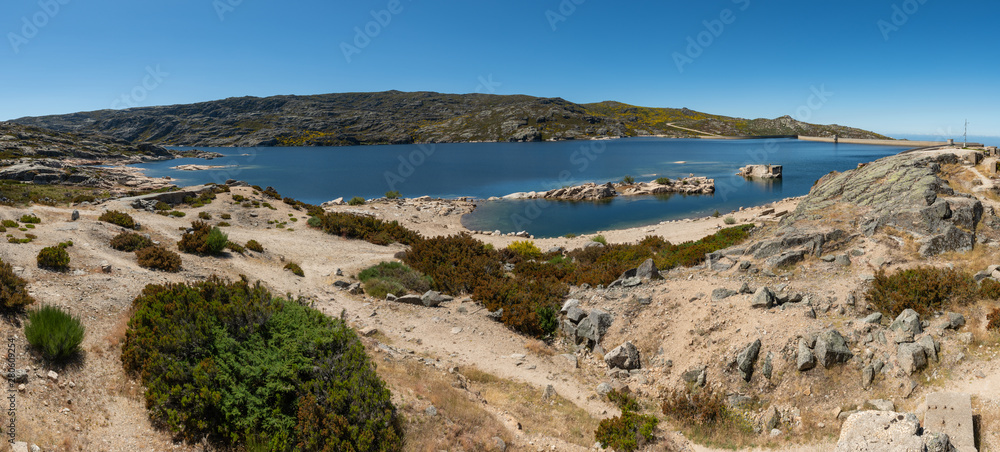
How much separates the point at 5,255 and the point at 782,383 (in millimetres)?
22257

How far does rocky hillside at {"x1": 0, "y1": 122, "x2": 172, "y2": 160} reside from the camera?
9056cm

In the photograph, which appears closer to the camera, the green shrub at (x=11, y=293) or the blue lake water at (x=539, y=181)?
the green shrub at (x=11, y=293)

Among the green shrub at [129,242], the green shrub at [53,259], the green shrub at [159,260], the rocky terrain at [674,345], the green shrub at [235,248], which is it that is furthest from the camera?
the green shrub at [235,248]

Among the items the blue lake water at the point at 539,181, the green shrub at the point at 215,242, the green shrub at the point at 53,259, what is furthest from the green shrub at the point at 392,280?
the blue lake water at the point at 539,181

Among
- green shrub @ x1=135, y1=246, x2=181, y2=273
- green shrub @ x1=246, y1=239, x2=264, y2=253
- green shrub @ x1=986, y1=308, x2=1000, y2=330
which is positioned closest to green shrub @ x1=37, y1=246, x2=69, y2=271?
green shrub @ x1=135, y1=246, x2=181, y2=273

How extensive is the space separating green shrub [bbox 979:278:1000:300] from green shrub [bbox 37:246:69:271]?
25.4 m

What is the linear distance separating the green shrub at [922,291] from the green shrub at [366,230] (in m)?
23.6

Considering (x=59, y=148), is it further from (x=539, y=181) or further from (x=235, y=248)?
(x=235, y=248)

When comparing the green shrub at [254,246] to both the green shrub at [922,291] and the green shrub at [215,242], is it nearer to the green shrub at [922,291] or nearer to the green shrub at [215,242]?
the green shrub at [215,242]

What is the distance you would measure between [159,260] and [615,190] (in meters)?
60.4

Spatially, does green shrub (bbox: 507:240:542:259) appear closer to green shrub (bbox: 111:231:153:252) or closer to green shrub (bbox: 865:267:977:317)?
green shrub (bbox: 865:267:977:317)

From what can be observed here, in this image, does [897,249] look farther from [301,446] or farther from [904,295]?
[301,446]

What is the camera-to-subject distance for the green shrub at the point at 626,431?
9.14 metres

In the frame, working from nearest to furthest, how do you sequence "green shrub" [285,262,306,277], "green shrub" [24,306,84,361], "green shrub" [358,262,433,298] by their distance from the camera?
1. "green shrub" [24,306,84,361]
2. "green shrub" [358,262,433,298]
3. "green shrub" [285,262,306,277]
